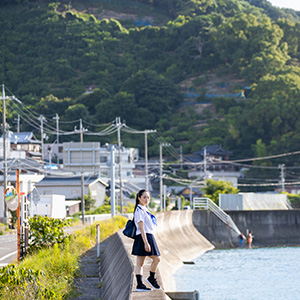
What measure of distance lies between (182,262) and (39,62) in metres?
136

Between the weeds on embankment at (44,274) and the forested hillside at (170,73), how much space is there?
238 ft

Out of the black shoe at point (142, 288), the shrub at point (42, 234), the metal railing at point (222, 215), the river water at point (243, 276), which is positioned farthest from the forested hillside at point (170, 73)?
the black shoe at point (142, 288)

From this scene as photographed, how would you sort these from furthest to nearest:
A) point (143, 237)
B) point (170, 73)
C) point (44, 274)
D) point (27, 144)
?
1. point (170, 73)
2. point (27, 144)
3. point (44, 274)
4. point (143, 237)

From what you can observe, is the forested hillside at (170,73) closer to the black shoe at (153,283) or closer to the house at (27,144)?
the house at (27,144)

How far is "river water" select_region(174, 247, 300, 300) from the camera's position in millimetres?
21453

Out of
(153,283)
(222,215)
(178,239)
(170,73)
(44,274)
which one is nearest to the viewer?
(153,283)

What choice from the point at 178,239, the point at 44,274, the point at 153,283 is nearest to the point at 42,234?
the point at 44,274

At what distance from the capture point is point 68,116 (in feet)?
362

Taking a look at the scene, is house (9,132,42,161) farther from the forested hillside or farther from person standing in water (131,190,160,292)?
person standing in water (131,190,160,292)

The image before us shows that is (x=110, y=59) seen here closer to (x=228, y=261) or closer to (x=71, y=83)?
(x=71, y=83)

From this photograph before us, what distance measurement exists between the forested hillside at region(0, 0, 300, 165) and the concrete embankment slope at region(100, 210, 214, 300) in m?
52.3

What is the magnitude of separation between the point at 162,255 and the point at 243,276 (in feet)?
12.0

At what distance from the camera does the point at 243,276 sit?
2633cm

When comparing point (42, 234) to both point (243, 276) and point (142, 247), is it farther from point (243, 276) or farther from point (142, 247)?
point (243, 276)
